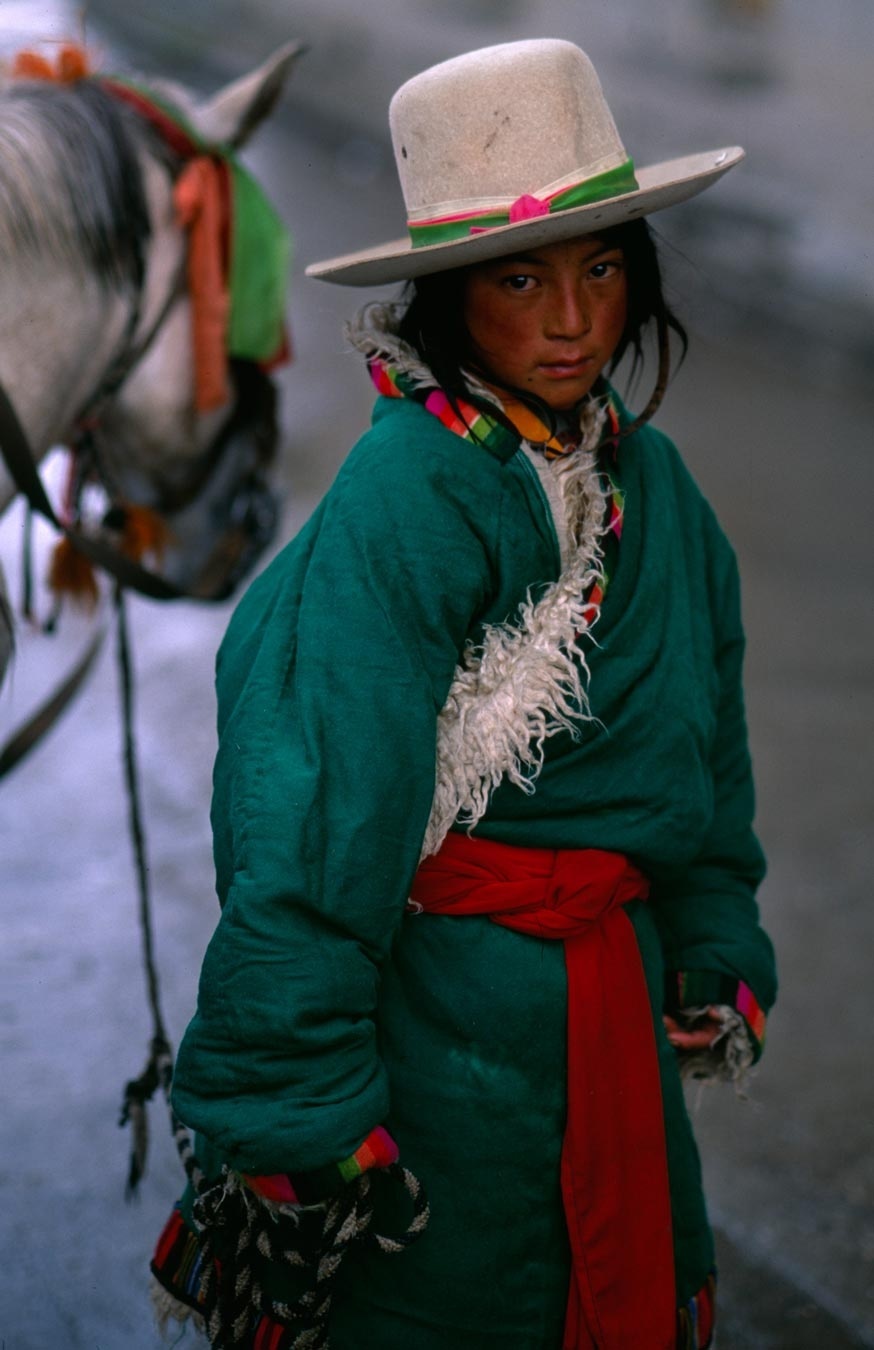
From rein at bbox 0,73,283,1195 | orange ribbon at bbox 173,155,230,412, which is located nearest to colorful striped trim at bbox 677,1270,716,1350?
rein at bbox 0,73,283,1195

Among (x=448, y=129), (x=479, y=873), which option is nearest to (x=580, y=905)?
(x=479, y=873)

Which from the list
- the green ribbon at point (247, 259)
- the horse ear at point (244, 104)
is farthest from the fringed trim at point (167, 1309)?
the horse ear at point (244, 104)

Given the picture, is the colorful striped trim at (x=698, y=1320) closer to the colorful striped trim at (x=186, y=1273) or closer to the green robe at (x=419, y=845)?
the green robe at (x=419, y=845)

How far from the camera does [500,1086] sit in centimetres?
123

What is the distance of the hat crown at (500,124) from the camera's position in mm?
1131

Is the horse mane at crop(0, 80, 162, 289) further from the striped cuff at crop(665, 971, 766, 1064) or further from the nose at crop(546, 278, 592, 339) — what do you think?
the striped cuff at crop(665, 971, 766, 1064)

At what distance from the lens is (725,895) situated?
145 cm

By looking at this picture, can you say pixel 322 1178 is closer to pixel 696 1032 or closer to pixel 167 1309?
pixel 167 1309

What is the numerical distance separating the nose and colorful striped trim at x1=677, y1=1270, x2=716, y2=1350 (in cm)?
89

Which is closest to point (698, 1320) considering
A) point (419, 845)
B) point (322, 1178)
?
point (322, 1178)

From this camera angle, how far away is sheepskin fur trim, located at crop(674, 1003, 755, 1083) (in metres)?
1.40

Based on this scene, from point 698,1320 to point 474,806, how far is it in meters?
0.59

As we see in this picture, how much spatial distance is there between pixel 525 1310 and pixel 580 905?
361mm

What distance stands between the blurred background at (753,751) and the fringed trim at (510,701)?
35cm
